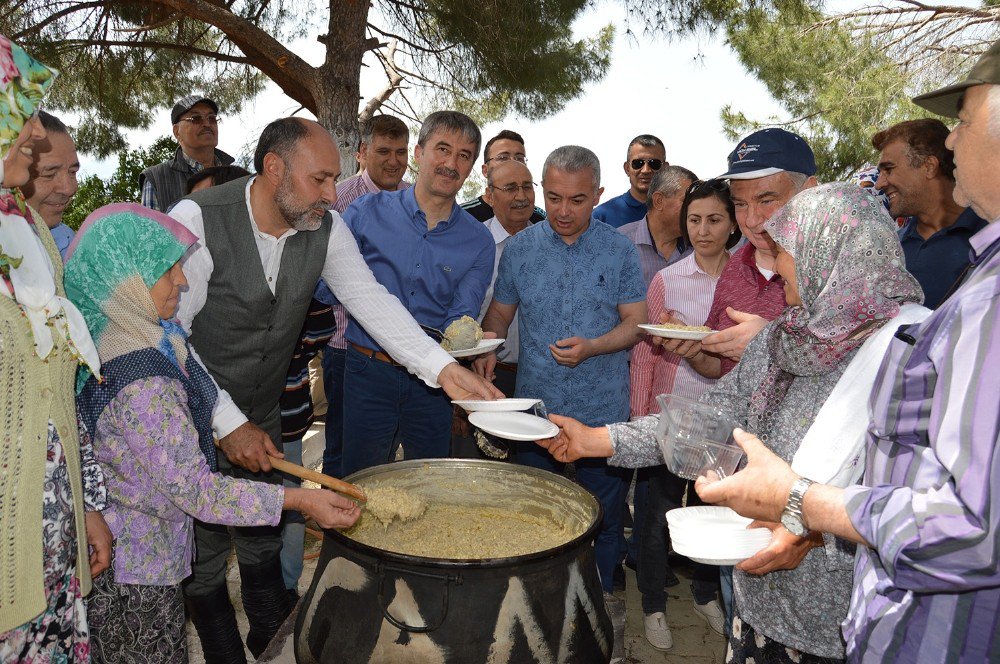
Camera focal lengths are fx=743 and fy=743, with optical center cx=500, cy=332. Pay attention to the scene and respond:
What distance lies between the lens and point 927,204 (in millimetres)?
3771

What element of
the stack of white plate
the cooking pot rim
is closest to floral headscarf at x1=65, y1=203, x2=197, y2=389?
the cooking pot rim

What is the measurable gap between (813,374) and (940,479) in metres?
0.62

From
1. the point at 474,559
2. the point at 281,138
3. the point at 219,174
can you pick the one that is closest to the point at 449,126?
the point at 281,138

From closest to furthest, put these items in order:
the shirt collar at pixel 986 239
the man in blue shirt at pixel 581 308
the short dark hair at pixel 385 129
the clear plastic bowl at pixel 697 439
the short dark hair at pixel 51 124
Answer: the shirt collar at pixel 986 239 → the clear plastic bowl at pixel 697 439 → the short dark hair at pixel 51 124 → the man in blue shirt at pixel 581 308 → the short dark hair at pixel 385 129

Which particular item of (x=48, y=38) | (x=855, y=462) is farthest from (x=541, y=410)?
(x=48, y=38)

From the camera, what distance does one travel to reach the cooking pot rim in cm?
199

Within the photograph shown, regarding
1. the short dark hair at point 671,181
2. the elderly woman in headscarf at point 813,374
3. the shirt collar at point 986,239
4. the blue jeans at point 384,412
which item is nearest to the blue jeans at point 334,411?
the blue jeans at point 384,412

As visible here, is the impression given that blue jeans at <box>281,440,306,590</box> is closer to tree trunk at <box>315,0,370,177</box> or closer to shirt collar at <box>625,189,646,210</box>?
shirt collar at <box>625,189,646,210</box>

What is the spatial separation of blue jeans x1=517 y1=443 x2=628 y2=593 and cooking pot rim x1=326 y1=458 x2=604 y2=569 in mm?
931

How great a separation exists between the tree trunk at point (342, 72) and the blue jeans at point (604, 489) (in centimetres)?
547

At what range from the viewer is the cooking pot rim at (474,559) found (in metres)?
1.99

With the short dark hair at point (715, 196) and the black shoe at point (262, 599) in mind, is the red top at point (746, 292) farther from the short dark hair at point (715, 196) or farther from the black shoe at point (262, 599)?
the black shoe at point (262, 599)

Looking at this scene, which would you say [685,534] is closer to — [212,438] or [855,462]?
[855,462]

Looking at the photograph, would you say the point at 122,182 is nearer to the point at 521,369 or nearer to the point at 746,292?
the point at 521,369
